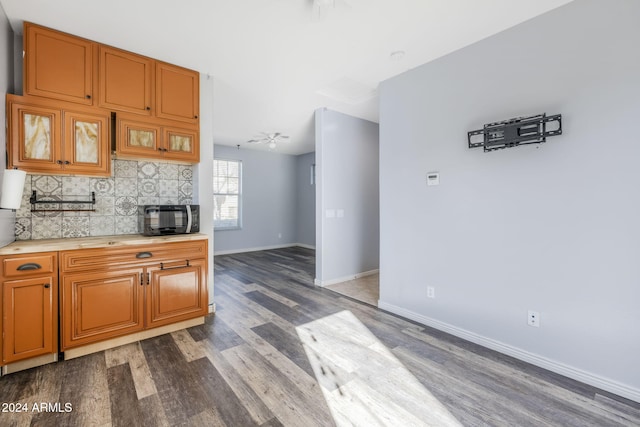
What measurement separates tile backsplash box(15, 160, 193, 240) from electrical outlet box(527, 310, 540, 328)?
3.49 metres

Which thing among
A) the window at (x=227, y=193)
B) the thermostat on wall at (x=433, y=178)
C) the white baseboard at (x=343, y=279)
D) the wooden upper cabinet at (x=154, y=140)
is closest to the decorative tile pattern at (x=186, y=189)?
the wooden upper cabinet at (x=154, y=140)

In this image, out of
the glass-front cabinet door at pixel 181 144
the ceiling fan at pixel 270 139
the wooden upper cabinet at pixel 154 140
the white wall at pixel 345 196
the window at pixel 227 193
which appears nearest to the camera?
the wooden upper cabinet at pixel 154 140

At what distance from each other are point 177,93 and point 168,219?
1.31 metres

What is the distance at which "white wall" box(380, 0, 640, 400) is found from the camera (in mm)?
1812

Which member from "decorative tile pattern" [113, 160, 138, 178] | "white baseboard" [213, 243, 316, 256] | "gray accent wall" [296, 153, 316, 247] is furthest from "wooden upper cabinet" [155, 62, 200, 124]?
"gray accent wall" [296, 153, 316, 247]

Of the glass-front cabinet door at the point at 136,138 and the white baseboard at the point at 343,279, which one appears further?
the white baseboard at the point at 343,279

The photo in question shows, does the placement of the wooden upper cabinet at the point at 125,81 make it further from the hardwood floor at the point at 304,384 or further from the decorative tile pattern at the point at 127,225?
the hardwood floor at the point at 304,384

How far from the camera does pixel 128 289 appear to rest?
7.95ft

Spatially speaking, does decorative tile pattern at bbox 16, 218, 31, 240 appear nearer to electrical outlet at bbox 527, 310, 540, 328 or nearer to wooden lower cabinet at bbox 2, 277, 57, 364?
wooden lower cabinet at bbox 2, 277, 57, 364

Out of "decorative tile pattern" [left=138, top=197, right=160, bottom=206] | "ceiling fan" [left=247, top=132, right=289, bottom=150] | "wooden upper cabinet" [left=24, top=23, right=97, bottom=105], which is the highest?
"ceiling fan" [left=247, top=132, right=289, bottom=150]

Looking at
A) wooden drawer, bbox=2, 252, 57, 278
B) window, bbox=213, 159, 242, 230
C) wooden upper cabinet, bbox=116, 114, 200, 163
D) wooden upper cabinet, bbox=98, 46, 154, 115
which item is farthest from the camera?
window, bbox=213, 159, 242, 230

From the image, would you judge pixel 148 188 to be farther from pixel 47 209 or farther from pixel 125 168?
pixel 47 209

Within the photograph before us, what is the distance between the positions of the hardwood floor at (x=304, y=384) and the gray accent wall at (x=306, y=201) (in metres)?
4.74

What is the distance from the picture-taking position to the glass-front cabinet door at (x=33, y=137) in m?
2.16
